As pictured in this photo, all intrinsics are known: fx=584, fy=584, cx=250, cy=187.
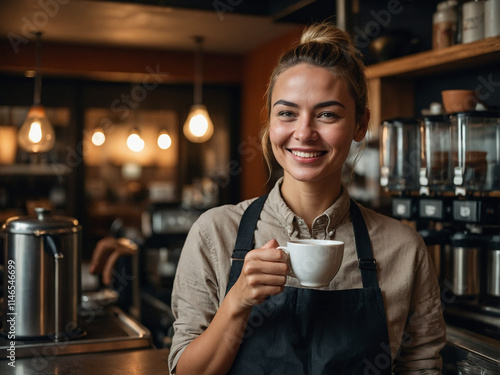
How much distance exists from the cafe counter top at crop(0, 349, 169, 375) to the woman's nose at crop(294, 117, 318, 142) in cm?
73

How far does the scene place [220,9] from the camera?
4.43 metres

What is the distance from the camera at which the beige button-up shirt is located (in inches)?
51.0

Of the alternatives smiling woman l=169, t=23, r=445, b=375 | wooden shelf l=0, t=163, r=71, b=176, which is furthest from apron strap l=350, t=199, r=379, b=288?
wooden shelf l=0, t=163, r=71, b=176

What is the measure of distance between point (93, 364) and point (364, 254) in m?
0.81

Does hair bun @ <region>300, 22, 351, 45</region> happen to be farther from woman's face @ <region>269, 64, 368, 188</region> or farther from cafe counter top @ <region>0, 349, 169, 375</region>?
cafe counter top @ <region>0, 349, 169, 375</region>

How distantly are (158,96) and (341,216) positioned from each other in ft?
16.6

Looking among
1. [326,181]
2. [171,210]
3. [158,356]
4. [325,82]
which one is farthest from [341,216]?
[171,210]

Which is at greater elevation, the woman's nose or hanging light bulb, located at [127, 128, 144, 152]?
hanging light bulb, located at [127, 128, 144, 152]

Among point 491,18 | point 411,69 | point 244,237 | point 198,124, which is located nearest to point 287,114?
point 244,237

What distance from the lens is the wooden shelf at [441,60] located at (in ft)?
6.86

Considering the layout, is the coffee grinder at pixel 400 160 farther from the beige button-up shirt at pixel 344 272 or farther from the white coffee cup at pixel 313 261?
the white coffee cup at pixel 313 261

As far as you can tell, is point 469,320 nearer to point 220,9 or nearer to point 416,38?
point 416,38

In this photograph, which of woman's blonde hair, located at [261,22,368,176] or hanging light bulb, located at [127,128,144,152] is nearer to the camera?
woman's blonde hair, located at [261,22,368,176]

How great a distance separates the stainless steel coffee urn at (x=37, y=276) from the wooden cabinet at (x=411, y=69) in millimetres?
1450
